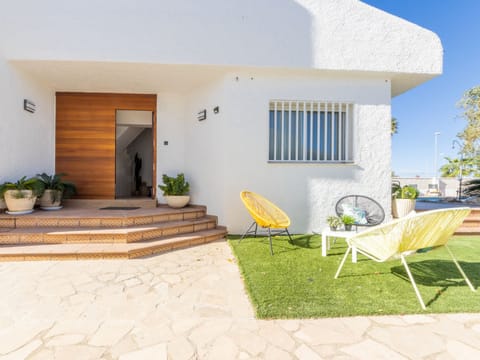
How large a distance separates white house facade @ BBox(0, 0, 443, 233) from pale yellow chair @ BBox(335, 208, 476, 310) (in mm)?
2809

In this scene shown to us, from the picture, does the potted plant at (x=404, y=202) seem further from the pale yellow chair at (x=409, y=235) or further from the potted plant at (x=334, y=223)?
the pale yellow chair at (x=409, y=235)

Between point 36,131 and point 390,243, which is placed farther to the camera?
point 36,131

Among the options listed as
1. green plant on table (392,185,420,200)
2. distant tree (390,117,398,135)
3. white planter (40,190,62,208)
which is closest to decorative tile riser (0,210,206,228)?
white planter (40,190,62,208)

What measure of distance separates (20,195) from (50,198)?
0.75m

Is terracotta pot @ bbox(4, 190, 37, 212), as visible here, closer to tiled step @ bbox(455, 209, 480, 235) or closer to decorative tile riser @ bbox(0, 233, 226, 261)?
decorative tile riser @ bbox(0, 233, 226, 261)

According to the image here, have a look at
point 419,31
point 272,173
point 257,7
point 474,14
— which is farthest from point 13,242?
point 474,14

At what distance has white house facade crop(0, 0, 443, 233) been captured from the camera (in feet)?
16.3

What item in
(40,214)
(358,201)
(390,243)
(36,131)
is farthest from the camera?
(36,131)

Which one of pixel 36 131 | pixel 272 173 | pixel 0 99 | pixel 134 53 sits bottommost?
pixel 272 173

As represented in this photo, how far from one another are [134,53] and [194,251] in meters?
3.97

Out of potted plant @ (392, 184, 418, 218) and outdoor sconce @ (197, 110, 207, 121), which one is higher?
outdoor sconce @ (197, 110, 207, 121)

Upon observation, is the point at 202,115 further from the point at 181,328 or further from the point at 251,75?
the point at 181,328

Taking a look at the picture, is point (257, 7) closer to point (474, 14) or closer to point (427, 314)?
point (427, 314)

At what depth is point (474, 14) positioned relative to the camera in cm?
953
